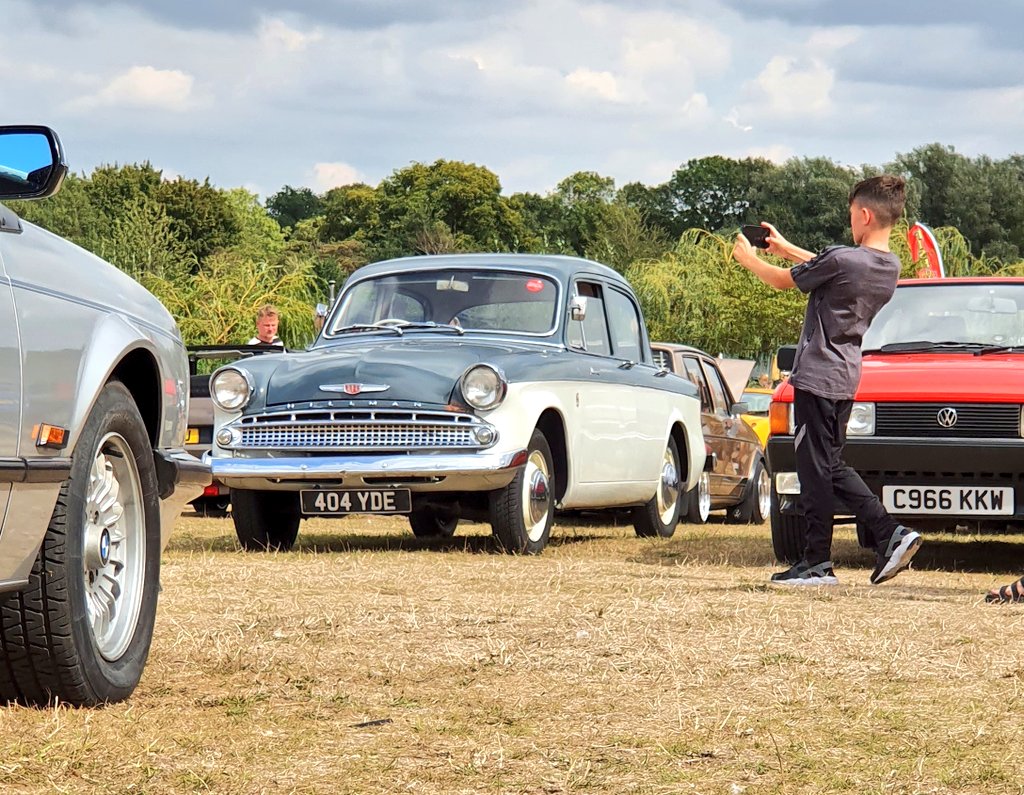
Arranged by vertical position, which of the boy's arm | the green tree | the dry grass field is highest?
the green tree

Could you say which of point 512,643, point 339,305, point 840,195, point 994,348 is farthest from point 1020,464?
point 840,195

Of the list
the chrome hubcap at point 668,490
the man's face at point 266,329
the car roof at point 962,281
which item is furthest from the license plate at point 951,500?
Answer: the man's face at point 266,329

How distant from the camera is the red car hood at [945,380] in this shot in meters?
9.03

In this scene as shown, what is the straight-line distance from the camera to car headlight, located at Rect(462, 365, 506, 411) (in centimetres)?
979

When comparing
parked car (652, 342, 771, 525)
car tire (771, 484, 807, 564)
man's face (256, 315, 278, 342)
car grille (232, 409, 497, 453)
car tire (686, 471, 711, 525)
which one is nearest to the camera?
car tire (771, 484, 807, 564)

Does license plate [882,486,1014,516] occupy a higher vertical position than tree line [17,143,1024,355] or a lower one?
lower

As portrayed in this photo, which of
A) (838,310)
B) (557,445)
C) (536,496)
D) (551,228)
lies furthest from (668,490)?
(551,228)

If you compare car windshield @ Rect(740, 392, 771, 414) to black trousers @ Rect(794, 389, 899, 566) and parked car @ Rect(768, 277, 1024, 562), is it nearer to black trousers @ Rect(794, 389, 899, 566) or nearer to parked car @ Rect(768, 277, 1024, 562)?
parked car @ Rect(768, 277, 1024, 562)

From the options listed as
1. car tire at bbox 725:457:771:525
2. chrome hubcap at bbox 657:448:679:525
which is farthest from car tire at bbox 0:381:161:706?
car tire at bbox 725:457:771:525

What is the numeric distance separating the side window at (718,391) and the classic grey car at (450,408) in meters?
4.05

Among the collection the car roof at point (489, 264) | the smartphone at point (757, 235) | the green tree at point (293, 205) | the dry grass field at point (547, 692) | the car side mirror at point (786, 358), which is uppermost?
the green tree at point (293, 205)

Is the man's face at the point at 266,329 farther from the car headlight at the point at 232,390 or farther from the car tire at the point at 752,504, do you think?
the car headlight at the point at 232,390

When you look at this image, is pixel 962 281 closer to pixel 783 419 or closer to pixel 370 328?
pixel 783 419

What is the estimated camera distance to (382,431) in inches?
386
